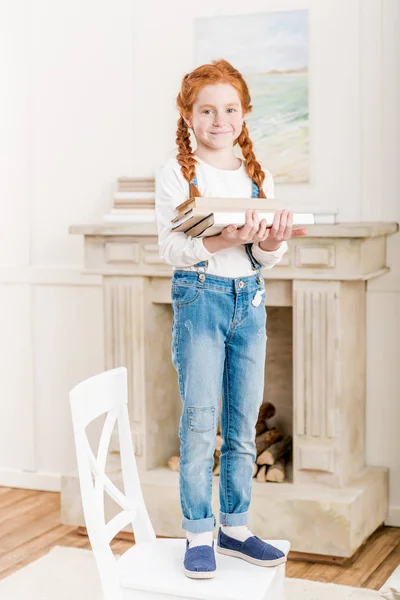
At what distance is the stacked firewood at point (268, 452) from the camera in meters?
3.36

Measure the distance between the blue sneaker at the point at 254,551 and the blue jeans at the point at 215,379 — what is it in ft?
0.16

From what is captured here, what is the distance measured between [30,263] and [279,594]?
2318 millimetres

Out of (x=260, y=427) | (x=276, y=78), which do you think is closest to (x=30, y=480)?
(x=260, y=427)

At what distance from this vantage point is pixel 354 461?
11.0 feet

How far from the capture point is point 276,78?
3.46m

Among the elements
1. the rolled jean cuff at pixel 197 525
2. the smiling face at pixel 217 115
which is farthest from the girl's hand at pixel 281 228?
the rolled jean cuff at pixel 197 525

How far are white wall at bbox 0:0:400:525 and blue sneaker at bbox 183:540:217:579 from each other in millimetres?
1686

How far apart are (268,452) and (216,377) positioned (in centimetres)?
151

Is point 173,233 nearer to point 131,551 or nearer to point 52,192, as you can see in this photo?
point 131,551

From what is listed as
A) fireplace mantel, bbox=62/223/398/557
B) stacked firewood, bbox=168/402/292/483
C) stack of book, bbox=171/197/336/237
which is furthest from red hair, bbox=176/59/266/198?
stacked firewood, bbox=168/402/292/483

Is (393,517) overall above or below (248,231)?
below

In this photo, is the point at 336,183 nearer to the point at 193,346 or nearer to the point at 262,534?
the point at 262,534

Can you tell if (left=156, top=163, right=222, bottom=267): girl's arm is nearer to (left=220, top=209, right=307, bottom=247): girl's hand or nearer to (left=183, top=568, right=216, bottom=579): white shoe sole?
(left=220, top=209, right=307, bottom=247): girl's hand

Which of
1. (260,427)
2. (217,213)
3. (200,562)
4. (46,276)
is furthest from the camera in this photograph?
(46,276)
